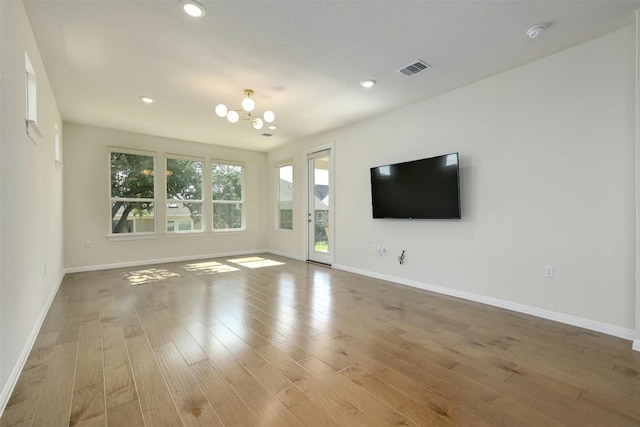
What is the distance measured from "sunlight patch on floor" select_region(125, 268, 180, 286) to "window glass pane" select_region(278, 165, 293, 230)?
2825 mm

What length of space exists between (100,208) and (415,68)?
5.87 meters

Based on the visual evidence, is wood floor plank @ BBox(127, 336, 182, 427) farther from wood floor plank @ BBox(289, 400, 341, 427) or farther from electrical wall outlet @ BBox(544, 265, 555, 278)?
electrical wall outlet @ BBox(544, 265, 555, 278)

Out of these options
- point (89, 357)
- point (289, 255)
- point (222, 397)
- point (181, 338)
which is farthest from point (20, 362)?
point (289, 255)

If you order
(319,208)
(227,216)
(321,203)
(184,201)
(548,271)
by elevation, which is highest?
(184,201)

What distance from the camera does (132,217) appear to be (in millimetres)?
5828

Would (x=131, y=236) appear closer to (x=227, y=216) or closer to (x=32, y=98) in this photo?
(x=227, y=216)

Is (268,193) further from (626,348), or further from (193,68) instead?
(626,348)

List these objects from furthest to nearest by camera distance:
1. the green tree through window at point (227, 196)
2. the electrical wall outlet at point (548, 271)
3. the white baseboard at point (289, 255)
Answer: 1. the green tree through window at point (227, 196)
2. the white baseboard at point (289, 255)
3. the electrical wall outlet at point (548, 271)

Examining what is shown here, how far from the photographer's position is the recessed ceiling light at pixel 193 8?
218 cm

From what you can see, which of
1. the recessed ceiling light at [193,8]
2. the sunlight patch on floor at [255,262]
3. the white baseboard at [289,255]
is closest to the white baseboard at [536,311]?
the white baseboard at [289,255]

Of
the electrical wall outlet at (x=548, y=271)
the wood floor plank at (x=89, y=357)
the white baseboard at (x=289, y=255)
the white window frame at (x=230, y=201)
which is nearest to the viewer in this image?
the wood floor plank at (x=89, y=357)

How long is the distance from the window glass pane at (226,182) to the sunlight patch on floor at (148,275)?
7.23 feet

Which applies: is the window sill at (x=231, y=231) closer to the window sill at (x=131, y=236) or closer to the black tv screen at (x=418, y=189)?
the window sill at (x=131, y=236)

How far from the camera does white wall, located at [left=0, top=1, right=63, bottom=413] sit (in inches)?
67.2
